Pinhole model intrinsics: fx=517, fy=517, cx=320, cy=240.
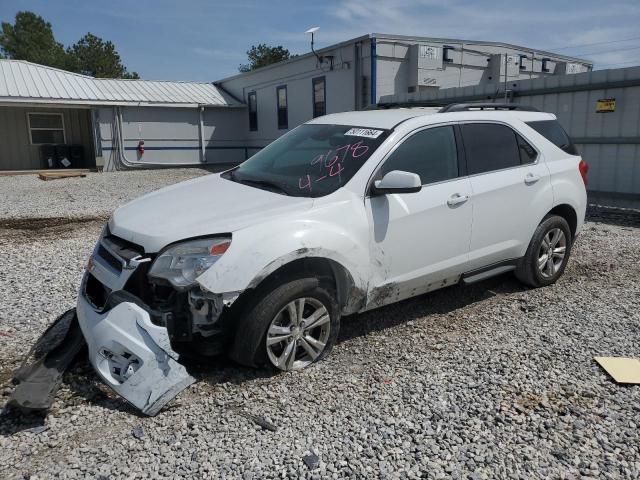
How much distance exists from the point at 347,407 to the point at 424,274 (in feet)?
4.50

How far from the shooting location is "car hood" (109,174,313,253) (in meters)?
3.26

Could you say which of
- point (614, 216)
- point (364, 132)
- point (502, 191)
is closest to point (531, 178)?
point (502, 191)

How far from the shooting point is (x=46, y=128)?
2148 centimetres

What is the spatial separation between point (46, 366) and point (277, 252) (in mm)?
1704

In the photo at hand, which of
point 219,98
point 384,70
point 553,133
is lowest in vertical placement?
point 553,133

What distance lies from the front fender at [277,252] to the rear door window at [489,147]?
4.86 ft

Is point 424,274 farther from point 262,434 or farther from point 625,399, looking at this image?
point 262,434

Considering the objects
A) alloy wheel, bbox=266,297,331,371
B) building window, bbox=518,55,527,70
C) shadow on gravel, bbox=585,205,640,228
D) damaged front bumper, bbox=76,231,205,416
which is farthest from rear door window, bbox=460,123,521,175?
building window, bbox=518,55,527,70

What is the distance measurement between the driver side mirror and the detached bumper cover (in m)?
1.79

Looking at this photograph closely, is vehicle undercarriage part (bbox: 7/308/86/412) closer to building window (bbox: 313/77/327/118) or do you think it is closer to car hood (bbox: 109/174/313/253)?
A: car hood (bbox: 109/174/313/253)

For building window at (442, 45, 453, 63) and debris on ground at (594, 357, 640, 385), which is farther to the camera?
building window at (442, 45, 453, 63)

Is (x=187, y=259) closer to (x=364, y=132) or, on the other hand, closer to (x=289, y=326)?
(x=289, y=326)

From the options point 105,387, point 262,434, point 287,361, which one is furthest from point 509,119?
point 105,387

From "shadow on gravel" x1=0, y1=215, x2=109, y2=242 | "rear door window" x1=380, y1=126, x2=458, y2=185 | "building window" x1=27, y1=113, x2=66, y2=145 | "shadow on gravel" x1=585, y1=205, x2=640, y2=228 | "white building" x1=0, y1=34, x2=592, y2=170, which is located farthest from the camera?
"building window" x1=27, y1=113, x2=66, y2=145
